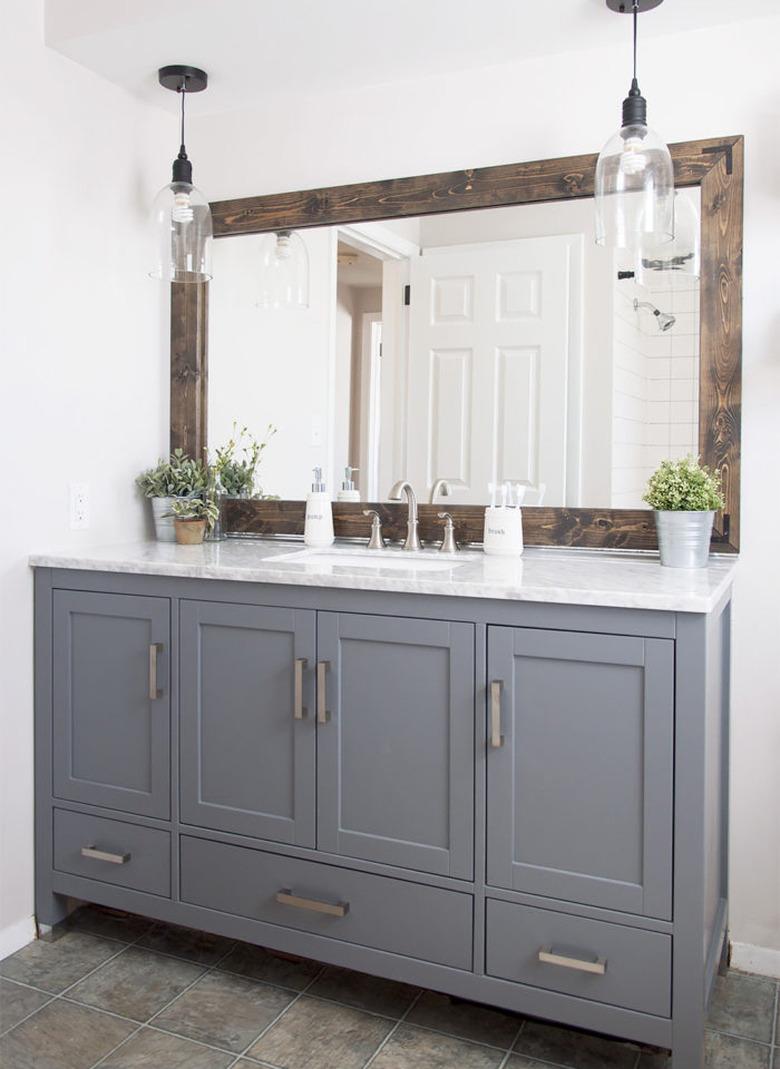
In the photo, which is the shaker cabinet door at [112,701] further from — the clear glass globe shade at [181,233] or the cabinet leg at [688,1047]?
the cabinet leg at [688,1047]

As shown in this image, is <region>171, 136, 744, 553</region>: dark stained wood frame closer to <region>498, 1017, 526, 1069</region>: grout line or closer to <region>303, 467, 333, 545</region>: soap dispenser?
<region>303, 467, 333, 545</region>: soap dispenser

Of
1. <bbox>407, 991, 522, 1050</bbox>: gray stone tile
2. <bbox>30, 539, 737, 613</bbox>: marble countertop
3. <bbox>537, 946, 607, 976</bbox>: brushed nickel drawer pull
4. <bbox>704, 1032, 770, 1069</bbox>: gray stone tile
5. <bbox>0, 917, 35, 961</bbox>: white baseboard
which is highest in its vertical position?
<bbox>30, 539, 737, 613</bbox>: marble countertop

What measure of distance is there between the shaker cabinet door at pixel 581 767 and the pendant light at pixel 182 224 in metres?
1.34

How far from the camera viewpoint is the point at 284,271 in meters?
2.61

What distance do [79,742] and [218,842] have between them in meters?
Result: 0.45

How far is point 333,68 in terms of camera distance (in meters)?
2.35

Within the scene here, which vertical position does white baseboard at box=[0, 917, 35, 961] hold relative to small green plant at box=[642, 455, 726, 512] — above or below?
below

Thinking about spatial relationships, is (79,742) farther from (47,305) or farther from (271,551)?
(47,305)

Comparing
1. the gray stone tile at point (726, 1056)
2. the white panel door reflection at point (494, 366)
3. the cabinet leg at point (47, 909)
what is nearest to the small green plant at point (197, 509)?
the white panel door reflection at point (494, 366)

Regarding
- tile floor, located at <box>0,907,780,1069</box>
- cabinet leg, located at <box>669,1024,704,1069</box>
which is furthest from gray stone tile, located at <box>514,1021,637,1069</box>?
cabinet leg, located at <box>669,1024,704,1069</box>

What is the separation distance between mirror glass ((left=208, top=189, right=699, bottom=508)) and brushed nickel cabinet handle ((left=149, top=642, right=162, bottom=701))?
70 cm

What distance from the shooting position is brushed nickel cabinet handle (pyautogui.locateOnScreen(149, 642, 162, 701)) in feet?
6.88

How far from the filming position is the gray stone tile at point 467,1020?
185 cm

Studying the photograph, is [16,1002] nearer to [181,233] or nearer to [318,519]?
[318,519]
